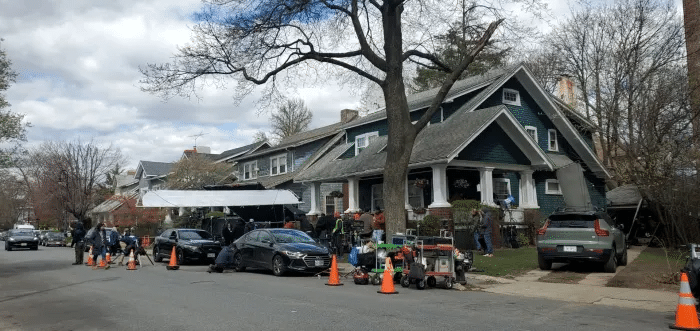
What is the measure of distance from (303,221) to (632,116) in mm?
13861

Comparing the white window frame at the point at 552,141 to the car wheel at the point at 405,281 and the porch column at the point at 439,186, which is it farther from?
the car wheel at the point at 405,281

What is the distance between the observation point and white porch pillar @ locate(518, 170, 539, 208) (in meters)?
26.2

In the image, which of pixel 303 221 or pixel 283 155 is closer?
pixel 303 221

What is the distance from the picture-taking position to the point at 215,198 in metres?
27.6

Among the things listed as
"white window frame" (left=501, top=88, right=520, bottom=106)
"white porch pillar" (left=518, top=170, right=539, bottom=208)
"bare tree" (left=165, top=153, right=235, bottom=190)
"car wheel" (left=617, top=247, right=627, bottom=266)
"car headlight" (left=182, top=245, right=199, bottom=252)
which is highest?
"white window frame" (left=501, top=88, right=520, bottom=106)

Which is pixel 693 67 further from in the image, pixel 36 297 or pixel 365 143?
pixel 36 297

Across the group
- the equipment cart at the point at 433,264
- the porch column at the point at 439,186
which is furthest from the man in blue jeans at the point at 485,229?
the equipment cart at the point at 433,264

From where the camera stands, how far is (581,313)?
981 centimetres

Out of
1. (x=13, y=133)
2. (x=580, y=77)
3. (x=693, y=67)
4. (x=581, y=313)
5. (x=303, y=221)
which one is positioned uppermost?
(x=580, y=77)

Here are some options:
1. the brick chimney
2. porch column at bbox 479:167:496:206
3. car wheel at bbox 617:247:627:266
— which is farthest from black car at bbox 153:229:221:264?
the brick chimney

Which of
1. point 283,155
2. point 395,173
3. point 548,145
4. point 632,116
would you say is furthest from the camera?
point 283,155

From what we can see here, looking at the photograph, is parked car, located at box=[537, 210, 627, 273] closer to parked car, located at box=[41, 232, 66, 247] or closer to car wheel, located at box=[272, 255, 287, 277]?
car wheel, located at box=[272, 255, 287, 277]

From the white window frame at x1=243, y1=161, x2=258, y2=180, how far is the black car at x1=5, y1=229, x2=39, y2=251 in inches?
580

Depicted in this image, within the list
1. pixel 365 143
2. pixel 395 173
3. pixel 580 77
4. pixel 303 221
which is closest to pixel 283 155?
pixel 365 143
